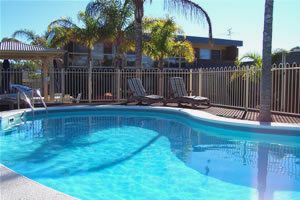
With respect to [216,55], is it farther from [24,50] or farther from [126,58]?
[24,50]

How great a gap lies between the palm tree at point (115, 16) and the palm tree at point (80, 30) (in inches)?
21.1

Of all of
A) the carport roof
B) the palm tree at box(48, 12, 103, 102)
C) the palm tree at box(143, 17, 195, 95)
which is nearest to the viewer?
the carport roof

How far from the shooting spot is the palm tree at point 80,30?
50.4 feet

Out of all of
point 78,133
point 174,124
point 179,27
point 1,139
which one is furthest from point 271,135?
point 179,27

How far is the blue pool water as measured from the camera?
12.5 ft

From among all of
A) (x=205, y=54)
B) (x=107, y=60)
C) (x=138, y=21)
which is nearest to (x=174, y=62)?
(x=205, y=54)

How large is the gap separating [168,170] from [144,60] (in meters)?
16.8

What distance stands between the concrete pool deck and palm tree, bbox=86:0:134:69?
13.0m

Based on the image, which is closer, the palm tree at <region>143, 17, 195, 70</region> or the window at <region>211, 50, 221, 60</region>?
the palm tree at <region>143, 17, 195, 70</region>

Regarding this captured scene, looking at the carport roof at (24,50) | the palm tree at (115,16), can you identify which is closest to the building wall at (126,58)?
the palm tree at (115,16)

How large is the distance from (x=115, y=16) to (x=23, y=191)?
13.5m

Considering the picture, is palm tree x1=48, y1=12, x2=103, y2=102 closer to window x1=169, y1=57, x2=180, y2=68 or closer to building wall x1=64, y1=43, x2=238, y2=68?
building wall x1=64, y1=43, x2=238, y2=68

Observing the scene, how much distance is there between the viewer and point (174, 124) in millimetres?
9188

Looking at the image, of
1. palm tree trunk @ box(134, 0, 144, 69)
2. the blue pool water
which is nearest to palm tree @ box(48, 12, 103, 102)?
palm tree trunk @ box(134, 0, 144, 69)
